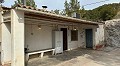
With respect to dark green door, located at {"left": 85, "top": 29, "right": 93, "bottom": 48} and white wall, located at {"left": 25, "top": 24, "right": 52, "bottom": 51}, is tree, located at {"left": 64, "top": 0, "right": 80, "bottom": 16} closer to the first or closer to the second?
dark green door, located at {"left": 85, "top": 29, "right": 93, "bottom": 48}

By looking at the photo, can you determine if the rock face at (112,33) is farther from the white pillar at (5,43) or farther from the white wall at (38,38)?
the white pillar at (5,43)

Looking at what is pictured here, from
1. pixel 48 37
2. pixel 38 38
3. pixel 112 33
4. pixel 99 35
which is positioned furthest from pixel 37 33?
pixel 112 33

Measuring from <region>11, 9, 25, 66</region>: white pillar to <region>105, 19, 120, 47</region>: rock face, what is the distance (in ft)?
38.3

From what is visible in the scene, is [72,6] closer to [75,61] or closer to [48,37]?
[48,37]

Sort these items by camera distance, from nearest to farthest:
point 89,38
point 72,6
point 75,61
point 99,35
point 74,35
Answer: point 75,61 → point 74,35 → point 99,35 → point 89,38 → point 72,6

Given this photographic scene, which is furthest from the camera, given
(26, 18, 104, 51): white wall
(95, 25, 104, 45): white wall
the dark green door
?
the dark green door

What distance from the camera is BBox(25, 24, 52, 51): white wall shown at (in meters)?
9.27

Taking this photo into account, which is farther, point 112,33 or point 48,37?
point 112,33

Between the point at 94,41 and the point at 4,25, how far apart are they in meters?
9.26

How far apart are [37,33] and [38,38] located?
1.23 feet

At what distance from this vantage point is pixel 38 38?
10.0 meters

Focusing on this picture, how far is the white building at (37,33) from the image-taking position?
19.4 feet

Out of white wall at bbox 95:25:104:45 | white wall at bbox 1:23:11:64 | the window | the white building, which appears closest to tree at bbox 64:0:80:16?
white wall at bbox 95:25:104:45

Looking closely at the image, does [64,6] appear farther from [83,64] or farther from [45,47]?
[83,64]
